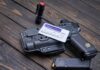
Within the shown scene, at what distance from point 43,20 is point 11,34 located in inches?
10.0

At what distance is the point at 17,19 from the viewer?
1.40 meters

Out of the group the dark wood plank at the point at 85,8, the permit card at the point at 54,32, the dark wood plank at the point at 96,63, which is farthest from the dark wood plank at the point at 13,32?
the dark wood plank at the point at 85,8

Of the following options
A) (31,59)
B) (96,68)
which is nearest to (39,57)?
(31,59)

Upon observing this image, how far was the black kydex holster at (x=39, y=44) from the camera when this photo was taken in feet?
4.04

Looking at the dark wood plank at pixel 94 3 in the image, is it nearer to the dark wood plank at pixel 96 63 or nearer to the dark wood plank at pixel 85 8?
the dark wood plank at pixel 85 8

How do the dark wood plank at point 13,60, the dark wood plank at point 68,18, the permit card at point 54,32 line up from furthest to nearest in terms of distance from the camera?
the dark wood plank at point 68,18
the permit card at point 54,32
the dark wood plank at point 13,60

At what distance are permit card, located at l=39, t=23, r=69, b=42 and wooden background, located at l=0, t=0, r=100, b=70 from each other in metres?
0.09

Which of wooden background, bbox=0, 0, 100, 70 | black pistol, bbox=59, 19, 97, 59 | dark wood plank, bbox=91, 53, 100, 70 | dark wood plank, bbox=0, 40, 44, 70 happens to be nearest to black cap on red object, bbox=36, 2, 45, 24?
wooden background, bbox=0, 0, 100, 70

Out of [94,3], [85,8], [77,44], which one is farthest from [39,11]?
[94,3]

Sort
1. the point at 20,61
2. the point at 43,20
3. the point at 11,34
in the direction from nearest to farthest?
the point at 20,61 → the point at 11,34 → the point at 43,20

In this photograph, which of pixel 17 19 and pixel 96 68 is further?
pixel 17 19

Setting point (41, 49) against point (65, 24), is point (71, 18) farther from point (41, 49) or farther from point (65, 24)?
point (41, 49)

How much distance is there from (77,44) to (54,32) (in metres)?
0.16

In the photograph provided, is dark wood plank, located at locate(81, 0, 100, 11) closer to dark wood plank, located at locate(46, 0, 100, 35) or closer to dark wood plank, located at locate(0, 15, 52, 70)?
dark wood plank, located at locate(46, 0, 100, 35)
